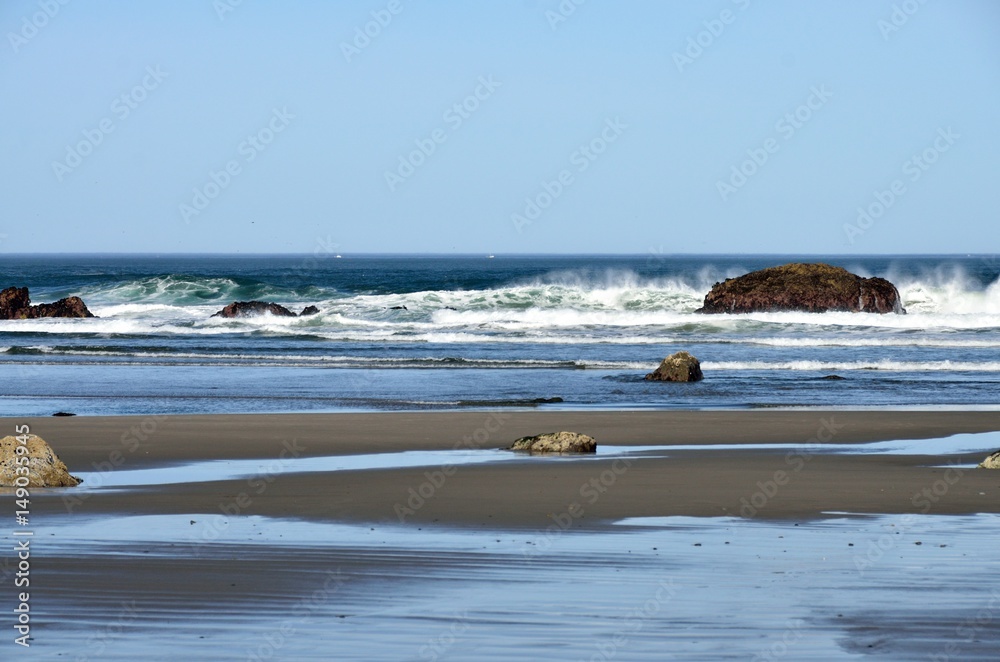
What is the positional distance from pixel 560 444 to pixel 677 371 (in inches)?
361

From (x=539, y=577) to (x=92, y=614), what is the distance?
246 cm

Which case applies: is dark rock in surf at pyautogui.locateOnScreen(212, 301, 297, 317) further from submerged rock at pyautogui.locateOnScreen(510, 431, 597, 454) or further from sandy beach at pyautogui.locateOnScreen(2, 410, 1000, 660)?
submerged rock at pyautogui.locateOnScreen(510, 431, 597, 454)

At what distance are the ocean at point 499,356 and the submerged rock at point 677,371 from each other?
37cm

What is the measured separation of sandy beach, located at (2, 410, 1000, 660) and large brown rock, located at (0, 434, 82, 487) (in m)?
0.25

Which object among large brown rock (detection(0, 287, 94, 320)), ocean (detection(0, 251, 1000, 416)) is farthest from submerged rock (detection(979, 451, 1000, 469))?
large brown rock (detection(0, 287, 94, 320))

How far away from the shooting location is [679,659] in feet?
17.5

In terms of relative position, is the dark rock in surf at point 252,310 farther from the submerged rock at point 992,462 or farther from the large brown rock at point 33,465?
the submerged rock at point 992,462

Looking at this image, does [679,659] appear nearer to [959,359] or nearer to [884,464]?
[884,464]

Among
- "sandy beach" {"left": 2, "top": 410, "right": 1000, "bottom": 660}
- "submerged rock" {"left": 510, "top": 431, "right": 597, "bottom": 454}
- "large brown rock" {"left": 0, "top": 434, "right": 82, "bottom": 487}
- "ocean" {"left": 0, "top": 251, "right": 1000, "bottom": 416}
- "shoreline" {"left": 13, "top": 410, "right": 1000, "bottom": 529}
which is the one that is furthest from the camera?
"ocean" {"left": 0, "top": 251, "right": 1000, "bottom": 416}

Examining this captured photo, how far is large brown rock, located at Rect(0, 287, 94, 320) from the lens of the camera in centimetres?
4003

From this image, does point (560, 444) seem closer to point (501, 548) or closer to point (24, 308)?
point (501, 548)

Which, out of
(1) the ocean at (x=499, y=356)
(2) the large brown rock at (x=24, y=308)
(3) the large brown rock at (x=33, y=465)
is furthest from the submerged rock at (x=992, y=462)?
(2) the large brown rock at (x=24, y=308)

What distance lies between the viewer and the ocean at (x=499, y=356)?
1914 centimetres

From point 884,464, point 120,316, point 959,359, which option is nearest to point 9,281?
point 120,316
